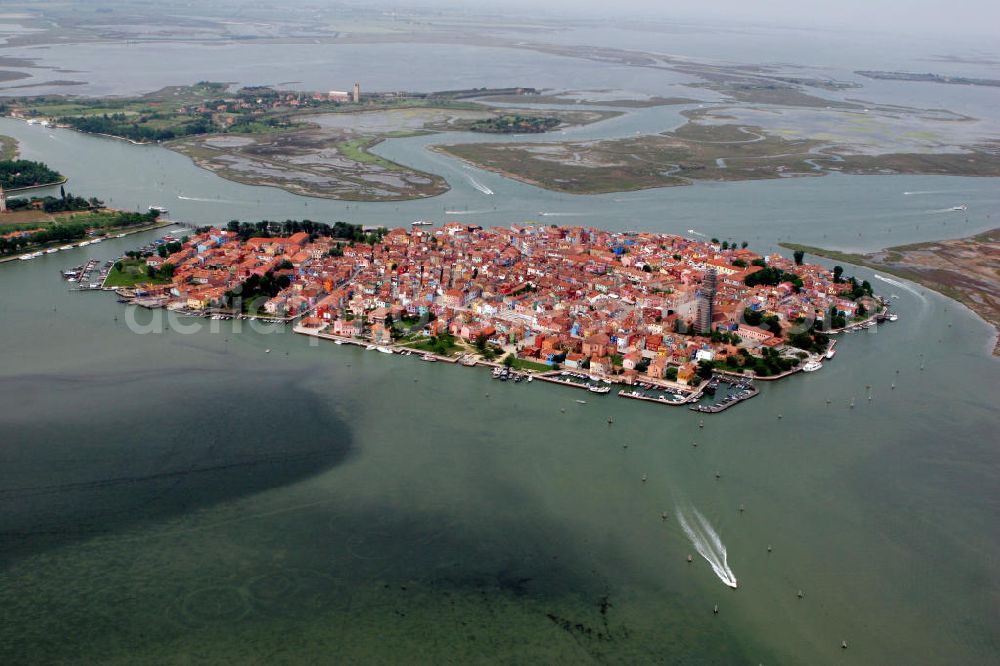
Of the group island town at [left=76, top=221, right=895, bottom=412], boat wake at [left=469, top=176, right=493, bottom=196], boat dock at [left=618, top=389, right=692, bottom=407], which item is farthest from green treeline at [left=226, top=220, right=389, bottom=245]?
boat dock at [left=618, top=389, right=692, bottom=407]

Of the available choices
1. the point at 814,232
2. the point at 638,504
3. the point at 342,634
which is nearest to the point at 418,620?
the point at 342,634

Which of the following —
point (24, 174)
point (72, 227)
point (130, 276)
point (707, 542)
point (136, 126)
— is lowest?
point (707, 542)

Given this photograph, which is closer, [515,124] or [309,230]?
[309,230]

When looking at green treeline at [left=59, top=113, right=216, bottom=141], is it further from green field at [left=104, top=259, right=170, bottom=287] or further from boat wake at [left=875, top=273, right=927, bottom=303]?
boat wake at [left=875, top=273, right=927, bottom=303]

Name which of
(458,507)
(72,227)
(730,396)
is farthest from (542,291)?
(72,227)

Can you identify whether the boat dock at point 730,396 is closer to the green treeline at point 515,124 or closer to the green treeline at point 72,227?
the green treeline at point 72,227

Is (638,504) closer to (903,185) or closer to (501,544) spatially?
(501,544)

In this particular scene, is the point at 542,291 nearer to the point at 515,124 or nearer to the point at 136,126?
the point at 515,124

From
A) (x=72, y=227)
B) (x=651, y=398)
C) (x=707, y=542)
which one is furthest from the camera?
(x=72, y=227)
